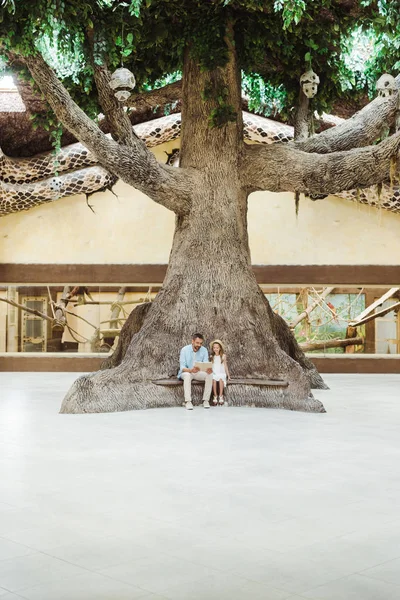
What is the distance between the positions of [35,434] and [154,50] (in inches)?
280

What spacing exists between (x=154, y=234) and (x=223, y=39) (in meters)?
6.59

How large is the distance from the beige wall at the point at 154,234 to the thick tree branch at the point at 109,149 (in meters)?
6.18

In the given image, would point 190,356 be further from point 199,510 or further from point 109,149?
point 199,510

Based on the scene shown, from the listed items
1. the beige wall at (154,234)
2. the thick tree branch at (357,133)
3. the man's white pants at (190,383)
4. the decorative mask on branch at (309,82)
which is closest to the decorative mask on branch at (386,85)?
the thick tree branch at (357,133)

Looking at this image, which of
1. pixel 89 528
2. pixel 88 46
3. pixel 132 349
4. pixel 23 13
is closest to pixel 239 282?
pixel 132 349

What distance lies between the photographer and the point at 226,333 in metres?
10.9

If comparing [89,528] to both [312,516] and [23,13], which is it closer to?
[312,516]

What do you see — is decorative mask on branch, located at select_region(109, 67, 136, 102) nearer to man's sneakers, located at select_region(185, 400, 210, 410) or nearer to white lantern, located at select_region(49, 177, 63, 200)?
man's sneakers, located at select_region(185, 400, 210, 410)

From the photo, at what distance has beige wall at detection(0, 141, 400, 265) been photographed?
1719 centimetres

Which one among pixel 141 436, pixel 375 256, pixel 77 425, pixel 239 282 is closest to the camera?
pixel 141 436

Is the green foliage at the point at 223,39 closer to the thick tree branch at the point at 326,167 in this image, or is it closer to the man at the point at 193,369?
the thick tree branch at the point at 326,167

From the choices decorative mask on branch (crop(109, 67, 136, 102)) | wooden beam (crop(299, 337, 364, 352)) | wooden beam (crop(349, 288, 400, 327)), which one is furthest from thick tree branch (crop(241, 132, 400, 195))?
wooden beam (crop(299, 337, 364, 352))

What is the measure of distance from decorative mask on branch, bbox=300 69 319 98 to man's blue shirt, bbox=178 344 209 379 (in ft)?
14.5

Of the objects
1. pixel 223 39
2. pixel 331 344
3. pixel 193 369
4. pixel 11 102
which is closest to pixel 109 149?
pixel 223 39
